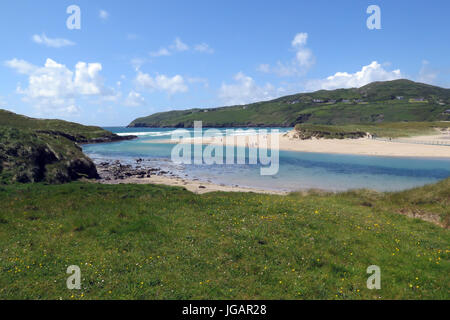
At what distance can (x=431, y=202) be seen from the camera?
20875mm

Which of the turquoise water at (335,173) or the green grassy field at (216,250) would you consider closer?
the green grassy field at (216,250)

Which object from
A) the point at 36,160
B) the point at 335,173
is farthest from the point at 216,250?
the point at 335,173

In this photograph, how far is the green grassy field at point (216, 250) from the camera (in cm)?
898

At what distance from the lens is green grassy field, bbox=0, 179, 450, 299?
898 centimetres

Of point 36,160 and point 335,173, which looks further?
point 335,173

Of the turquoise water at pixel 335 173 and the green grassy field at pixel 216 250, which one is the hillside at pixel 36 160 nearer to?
the green grassy field at pixel 216 250

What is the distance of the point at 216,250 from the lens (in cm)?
1156

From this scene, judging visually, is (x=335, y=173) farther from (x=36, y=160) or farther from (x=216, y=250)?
(x=36, y=160)

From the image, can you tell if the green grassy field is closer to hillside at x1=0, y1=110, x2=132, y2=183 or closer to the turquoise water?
hillside at x1=0, y1=110, x2=132, y2=183

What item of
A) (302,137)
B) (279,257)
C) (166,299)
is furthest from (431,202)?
(302,137)

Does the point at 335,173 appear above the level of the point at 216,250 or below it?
below

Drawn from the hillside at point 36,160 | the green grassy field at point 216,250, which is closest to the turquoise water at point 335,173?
the hillside at point 36,160
